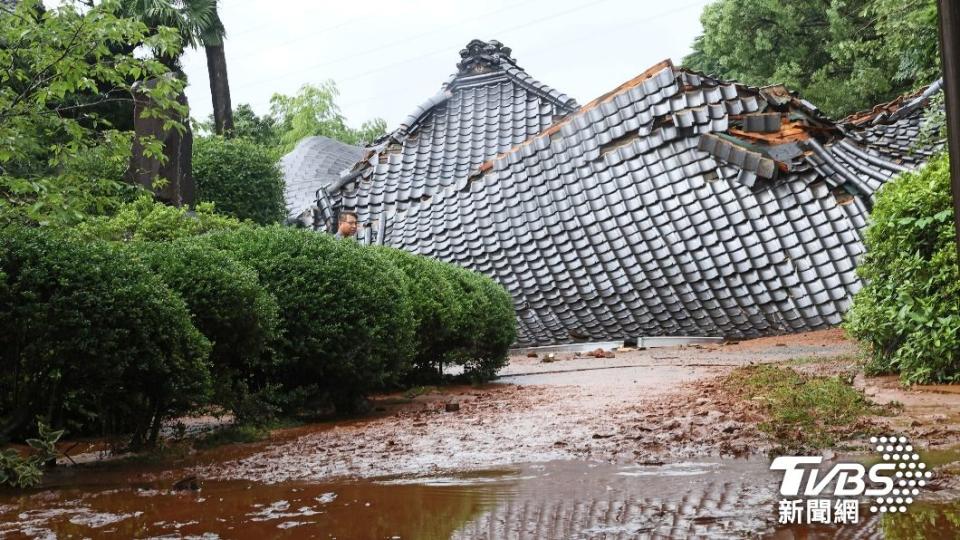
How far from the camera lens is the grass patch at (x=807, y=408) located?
4000mm

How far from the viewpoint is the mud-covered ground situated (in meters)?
4.10

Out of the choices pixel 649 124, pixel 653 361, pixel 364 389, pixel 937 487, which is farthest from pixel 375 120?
pixel 937 487

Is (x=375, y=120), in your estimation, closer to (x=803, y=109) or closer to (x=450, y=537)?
(x=803, y=109)

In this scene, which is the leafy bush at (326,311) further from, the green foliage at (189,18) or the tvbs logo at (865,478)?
the green foliage at (189,18)

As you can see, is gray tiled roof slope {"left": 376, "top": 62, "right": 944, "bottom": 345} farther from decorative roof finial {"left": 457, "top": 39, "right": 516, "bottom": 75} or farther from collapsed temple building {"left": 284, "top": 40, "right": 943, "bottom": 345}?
decorative roof finial {"left": 457, "top": 39, "right": 516, "bottom": 75}

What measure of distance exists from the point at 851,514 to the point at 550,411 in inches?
128

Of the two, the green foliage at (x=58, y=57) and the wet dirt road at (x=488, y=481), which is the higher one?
the green foliage at (x=58, y=57)

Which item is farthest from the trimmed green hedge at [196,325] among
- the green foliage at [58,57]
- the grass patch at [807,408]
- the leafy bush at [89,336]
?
the grass patch at [807,408]

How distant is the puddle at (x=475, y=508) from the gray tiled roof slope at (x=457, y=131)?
42.2ft

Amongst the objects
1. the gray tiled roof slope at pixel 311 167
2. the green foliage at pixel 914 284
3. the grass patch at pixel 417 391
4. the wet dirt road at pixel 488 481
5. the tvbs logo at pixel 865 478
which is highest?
the gray tiled roof slope at pixel 311 167

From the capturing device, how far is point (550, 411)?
19.2ft

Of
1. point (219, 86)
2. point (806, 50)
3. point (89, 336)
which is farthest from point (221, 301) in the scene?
point (219, 86)

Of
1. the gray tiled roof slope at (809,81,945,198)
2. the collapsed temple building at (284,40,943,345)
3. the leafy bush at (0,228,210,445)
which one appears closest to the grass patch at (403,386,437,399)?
the leafy bush at (0,228,210,445)

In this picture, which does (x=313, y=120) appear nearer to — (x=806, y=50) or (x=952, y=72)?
(x=806, y=50)
